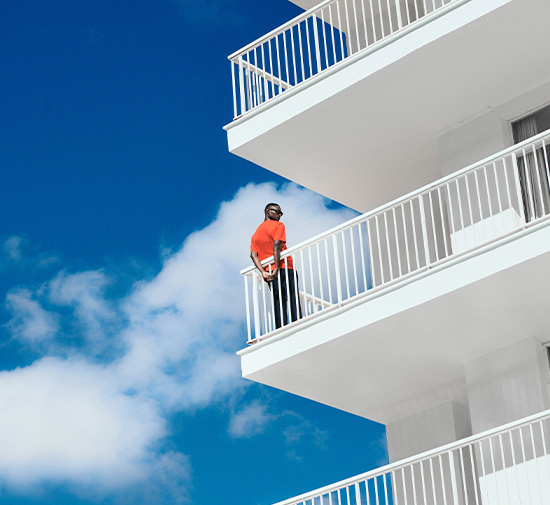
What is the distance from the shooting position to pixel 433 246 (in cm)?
1925

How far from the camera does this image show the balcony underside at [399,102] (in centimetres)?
1738

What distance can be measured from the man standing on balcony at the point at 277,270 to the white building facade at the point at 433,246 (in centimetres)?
24

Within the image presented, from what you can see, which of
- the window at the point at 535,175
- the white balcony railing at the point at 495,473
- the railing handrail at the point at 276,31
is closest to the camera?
the white balcony railing at the point at 495,473

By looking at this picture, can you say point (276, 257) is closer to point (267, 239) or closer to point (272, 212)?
point (267, 239)

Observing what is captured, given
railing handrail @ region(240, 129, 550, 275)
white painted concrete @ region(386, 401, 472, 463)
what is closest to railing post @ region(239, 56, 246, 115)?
railing handrail @ region(240, 129, 550, 275)

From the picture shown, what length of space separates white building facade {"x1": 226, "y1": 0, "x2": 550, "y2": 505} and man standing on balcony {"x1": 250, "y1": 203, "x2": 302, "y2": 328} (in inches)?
9.5

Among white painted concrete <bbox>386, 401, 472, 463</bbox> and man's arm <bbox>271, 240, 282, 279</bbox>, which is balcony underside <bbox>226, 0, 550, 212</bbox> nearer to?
man's arm <bbox>271, 240, 282, 279</bbox>

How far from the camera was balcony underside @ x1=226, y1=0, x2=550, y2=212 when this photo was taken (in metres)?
17.4

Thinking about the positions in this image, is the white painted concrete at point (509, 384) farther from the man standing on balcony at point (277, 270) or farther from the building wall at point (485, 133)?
the building wall at point (485, 133)

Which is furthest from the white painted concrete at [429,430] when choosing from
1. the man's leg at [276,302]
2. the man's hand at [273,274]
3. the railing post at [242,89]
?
the railing post at [242,89]

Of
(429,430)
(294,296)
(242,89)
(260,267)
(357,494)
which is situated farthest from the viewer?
(242,89)

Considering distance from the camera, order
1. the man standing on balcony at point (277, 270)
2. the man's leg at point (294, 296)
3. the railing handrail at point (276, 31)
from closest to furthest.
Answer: the man's leg at point (294, 296), the man standing on balcony at point (277, 270), the railing handrail at point (276, 31)

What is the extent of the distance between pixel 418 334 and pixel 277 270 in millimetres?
2275

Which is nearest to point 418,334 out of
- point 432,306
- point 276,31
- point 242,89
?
point 432,306
